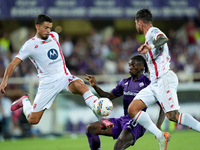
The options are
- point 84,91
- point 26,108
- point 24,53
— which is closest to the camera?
point 84,91

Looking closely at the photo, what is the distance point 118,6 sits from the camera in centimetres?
1788

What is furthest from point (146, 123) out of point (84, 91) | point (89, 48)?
point (89, 48)

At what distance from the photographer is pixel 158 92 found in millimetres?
7344

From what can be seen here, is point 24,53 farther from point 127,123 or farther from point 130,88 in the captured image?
point 127,123

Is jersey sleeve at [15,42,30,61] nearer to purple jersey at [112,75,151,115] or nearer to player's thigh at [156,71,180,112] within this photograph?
purple jersey at [112,75,151,115]

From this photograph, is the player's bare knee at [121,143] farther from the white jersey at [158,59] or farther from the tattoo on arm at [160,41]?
the tattoo on arm at [160,41]

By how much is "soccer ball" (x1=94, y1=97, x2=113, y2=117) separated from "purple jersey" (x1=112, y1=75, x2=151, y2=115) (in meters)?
0.47

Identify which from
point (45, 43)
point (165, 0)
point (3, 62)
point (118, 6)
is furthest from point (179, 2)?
point (45, 43)

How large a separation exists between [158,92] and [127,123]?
77 cm

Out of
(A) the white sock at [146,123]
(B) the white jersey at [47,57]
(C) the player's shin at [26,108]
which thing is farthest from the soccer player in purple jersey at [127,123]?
(C) the player's shin at [26,108]

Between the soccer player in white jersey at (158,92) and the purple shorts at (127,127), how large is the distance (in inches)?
11.9

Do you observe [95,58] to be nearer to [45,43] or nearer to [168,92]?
[45,43]

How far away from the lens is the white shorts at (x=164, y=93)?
7242mm

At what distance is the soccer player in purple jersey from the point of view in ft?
24.2
